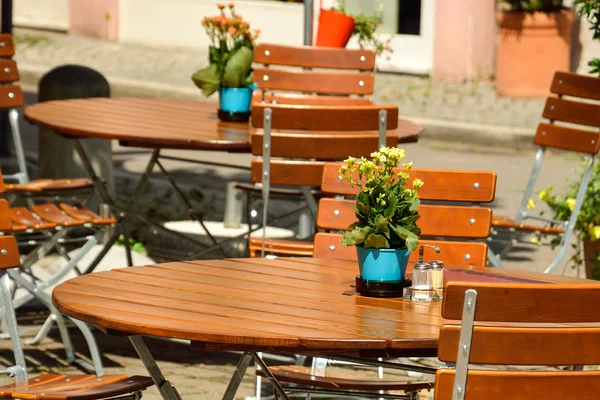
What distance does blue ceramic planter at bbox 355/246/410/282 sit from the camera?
150 inches

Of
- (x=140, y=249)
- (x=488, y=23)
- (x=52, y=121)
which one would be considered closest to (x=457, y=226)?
(x=52, y=121)

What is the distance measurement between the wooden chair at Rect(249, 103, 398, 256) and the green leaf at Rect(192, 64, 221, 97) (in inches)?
50.6

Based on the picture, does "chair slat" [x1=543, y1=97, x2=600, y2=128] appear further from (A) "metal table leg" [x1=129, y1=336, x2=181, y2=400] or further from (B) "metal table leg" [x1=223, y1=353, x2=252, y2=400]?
(A) "metal table leg" [x1=129, y1=336, x2=181, y2=400]

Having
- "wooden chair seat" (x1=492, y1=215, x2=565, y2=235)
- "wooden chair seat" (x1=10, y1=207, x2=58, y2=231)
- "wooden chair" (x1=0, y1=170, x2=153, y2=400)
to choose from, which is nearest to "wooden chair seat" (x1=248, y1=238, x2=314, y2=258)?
"wooden chair seat" (x1=10, y1=207, x2=58, y2=231)

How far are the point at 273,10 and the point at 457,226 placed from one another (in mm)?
13482

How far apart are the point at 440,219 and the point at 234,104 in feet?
8.09

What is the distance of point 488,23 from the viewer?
1571 cm

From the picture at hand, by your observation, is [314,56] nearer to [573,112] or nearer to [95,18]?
[573,112]

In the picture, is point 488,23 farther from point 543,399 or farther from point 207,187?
point 543,399

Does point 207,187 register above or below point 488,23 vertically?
below

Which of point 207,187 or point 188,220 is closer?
point 188,220

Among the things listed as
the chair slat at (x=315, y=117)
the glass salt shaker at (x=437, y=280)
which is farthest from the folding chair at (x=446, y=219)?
the chair slat at (x=315, y=117)

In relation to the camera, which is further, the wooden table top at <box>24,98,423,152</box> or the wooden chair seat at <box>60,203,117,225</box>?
the wooden table top at <box>24,98,423,152</box>

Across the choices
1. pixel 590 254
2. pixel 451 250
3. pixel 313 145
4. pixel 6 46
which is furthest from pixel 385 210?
pixel 6 46
